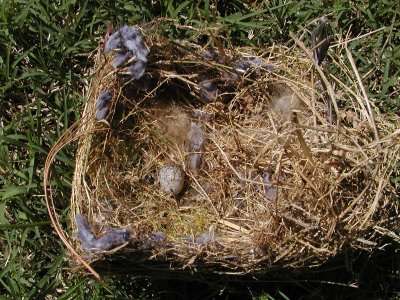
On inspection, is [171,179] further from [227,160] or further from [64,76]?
[64,76]

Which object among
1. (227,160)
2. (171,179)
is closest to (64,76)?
(171,179)

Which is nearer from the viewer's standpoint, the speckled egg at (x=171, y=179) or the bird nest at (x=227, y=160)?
the bird nest at (x=227, y=160)

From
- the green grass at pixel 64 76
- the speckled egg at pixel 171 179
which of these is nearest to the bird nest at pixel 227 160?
the speckled egg at pixel 171 179

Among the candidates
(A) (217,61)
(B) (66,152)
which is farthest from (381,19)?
(B) (66,152)

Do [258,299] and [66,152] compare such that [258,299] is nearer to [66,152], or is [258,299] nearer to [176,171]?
[176,171]

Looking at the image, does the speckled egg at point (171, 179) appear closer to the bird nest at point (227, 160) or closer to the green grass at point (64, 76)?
the bird nest at point (227, 160)

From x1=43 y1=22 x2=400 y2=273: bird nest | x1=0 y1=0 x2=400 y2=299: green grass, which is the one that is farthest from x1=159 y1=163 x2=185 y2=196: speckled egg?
x1=0 y1=0 x2=400 y2=299: green grass
